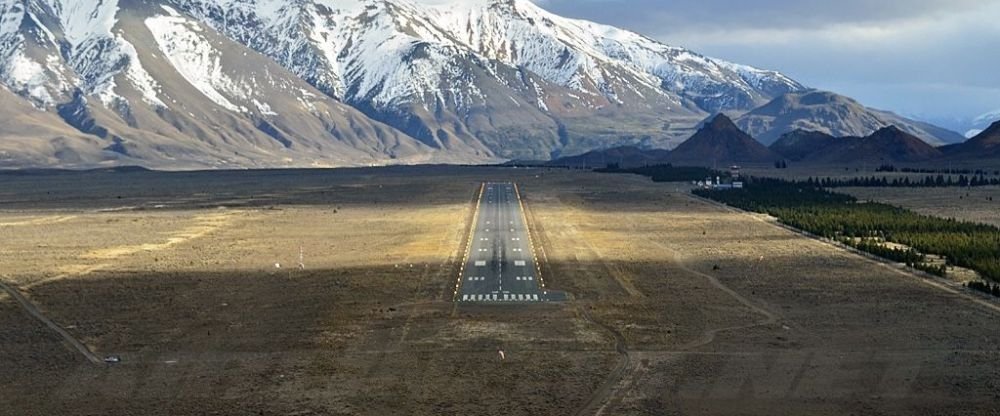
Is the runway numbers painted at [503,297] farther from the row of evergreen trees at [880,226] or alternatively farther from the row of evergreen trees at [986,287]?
the row of evergreen trees at [880,226]

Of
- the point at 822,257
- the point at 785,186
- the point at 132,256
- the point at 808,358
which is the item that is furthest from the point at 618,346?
the point at 785,186

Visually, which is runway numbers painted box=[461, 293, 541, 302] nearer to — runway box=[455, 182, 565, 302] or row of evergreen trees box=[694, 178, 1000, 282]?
runway box=[455, 182, 565, 302]

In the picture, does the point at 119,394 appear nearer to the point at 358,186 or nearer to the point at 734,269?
the point at 734,269

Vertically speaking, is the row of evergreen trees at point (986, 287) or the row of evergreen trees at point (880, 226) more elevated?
the row of evergreen trees at point (986, 287)

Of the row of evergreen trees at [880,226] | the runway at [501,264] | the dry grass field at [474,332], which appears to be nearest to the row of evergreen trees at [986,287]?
the dry grass field at [474,332]

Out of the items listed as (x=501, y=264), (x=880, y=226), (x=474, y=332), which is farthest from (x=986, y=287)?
(x=880, y=226)

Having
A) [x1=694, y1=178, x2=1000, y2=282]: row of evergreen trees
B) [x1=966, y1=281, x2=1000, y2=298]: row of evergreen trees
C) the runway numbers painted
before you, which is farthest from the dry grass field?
[x1=694, y1=178, x2=1000, y2=282]: row of evergreen trees
